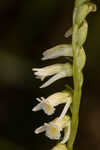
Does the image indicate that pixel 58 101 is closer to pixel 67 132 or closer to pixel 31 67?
pixel 67 132

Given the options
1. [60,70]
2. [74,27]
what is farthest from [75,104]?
[74,27]

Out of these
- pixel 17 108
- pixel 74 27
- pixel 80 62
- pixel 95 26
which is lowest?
pixel 17 108

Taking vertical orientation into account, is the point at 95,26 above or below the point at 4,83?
above

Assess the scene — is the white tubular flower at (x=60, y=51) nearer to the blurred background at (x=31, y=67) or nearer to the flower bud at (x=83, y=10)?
the flower bud at (x=83, y=10)

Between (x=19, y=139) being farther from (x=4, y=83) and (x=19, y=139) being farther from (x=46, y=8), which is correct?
(x=46, y=8)

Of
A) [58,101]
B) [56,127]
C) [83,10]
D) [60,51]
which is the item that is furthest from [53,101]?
[83,10]

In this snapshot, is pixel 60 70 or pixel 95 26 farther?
pixel 95 26

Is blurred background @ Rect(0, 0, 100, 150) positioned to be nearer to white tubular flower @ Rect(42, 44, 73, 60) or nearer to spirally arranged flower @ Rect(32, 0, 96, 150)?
spirally arranged flower @ Rect(32, 0, 96, 150)

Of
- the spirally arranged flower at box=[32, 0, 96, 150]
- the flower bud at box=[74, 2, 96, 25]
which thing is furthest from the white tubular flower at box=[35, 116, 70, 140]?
the flower bud at box=[74, 2, 96, 25]
